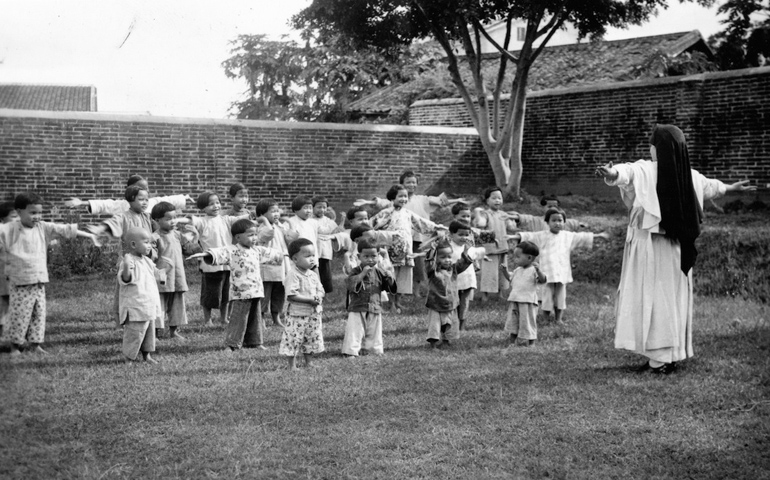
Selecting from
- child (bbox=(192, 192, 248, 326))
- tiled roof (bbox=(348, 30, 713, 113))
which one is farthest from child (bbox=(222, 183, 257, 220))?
tiled roof (bbox=(348, 30, 713, 113))

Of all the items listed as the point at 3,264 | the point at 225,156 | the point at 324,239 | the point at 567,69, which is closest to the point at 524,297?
the point at 324,239

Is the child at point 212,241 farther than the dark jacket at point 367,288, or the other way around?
the child at point 212,241

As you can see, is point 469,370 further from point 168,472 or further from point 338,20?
point 338,20

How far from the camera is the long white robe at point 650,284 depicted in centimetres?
785

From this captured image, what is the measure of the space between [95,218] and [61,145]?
153cm

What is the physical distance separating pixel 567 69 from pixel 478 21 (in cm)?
957

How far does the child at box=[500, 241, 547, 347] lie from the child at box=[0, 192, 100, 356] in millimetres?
4418

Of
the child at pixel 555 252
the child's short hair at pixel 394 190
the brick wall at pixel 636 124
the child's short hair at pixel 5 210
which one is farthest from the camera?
the brick wall at pixel 636 124

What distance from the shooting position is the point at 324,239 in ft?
36.1

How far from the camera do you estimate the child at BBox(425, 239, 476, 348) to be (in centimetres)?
919

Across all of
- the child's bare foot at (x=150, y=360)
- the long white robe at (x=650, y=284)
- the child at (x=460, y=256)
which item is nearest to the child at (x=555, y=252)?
the child at (x=460, y=256)

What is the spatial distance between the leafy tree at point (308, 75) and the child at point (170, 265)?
1905cm

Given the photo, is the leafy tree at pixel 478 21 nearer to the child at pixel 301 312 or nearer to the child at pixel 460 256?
the child at pixel 460 256

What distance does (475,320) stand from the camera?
11023mm
